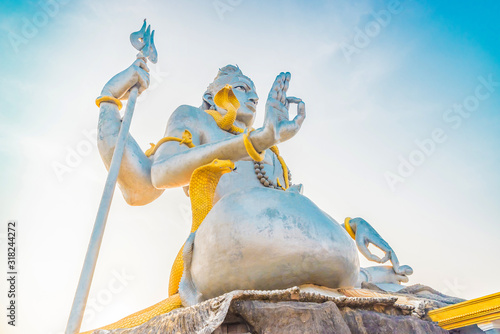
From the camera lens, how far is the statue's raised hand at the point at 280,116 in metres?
3.30

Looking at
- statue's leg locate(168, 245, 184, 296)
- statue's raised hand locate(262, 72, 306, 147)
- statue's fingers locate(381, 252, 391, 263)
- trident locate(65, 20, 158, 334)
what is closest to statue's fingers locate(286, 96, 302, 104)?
statue's raised hand locate(262, 72, 306, 147)

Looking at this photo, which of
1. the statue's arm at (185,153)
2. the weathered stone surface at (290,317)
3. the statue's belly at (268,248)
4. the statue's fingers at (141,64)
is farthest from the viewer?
the statue's fingers at (141,64)

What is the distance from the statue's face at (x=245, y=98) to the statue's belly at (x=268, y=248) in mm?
2287

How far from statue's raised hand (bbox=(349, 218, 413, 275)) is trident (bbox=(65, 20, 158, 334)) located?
8.31ft

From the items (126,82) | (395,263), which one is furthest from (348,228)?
(126,82)

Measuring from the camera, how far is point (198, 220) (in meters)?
3.65

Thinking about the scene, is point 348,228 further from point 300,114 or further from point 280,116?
point 280,116

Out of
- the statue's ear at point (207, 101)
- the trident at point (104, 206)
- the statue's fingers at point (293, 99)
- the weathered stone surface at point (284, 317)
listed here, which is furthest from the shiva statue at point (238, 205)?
the weathered stone surface at point (284, 317)

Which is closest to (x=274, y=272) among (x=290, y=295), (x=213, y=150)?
(x=290, y=295)

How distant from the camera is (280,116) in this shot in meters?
3.38

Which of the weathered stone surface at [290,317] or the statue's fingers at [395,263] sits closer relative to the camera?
the weathered stone surface at [290,317]

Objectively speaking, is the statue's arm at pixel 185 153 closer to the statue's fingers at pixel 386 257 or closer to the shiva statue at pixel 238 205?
the shiva statue at pixel 238 205

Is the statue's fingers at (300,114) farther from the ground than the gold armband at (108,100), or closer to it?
closer to it

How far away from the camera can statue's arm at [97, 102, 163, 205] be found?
13.7 feet
